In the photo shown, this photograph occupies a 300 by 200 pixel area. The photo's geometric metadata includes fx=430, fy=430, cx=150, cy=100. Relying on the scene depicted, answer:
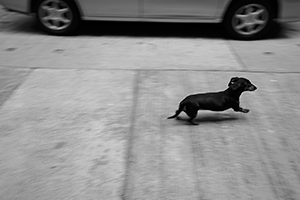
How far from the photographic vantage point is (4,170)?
3438 millimetres

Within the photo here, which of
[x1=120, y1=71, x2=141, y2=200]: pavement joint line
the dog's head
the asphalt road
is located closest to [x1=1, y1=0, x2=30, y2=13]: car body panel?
the asphalt road

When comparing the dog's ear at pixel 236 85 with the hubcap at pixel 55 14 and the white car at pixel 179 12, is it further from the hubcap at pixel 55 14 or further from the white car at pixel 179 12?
the hubcap at pixel 55 14

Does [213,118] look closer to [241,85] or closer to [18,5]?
[241,85]

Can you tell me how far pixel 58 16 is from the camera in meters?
7.06

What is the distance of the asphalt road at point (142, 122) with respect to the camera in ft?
10.7

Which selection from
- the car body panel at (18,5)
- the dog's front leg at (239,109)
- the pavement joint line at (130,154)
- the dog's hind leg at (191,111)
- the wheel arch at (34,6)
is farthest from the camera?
the car body panel at (18,5)

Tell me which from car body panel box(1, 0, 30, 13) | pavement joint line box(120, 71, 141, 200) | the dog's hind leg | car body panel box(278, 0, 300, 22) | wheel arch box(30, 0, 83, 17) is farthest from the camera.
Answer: car body panel box(1, 0, 30, 13)

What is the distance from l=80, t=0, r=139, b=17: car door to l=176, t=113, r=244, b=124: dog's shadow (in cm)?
301

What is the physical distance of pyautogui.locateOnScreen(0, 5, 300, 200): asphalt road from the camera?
3266 millimetres

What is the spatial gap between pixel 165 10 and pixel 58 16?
1.76 meters

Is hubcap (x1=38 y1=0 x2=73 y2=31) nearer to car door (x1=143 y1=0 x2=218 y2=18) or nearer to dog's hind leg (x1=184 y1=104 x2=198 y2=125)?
car door (x1=143 y1=0 x2=218 y2=18)

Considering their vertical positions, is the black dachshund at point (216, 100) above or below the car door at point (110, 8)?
below

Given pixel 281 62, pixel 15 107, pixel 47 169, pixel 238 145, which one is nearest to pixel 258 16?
pixel 281 62

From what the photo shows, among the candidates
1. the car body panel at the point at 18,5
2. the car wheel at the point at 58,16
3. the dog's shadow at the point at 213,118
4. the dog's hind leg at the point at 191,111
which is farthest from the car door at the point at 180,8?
the dog's hind leg at the point at 191,111
